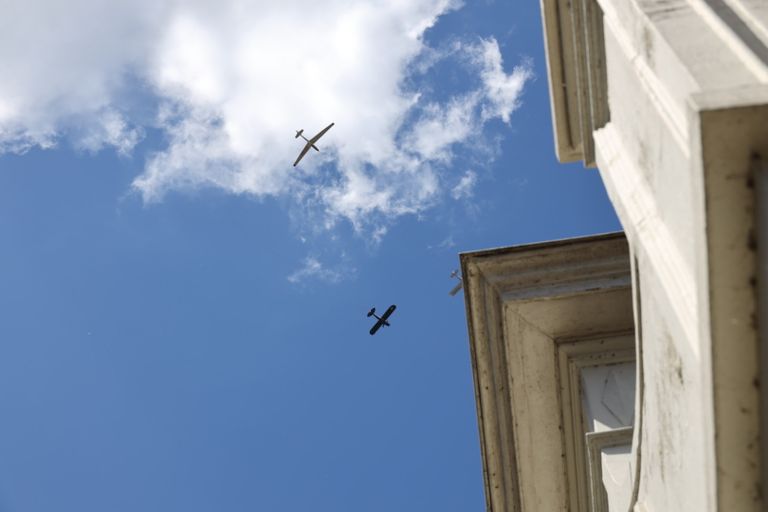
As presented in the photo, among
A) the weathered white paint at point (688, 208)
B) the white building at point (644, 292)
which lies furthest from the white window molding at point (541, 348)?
the weathered white paint at point (688, 208)

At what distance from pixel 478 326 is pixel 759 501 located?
7.83m

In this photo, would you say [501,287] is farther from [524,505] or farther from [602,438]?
[524,505]

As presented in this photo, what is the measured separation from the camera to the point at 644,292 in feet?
28.7

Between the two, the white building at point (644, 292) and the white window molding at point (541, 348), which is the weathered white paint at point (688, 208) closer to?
the white building at point (644, 292)

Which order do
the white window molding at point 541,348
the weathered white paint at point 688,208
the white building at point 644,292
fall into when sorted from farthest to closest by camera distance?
the white window molding at point 541,348, the white building at point 644,292, the weathered white paint at point 688,208

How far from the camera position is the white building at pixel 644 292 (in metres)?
5.81

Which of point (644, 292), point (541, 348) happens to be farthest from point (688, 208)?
point (541, 348)

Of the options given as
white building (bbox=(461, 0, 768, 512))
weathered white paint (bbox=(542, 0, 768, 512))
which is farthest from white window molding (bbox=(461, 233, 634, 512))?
weathered white paint (bbox=(542, 0, 768, 512))

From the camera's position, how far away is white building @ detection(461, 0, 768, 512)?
229 inches

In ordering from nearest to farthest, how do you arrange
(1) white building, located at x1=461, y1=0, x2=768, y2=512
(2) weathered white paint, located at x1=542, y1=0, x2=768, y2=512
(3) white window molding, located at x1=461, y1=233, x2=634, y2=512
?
(2) weathered white paint, located at x1=542, y1=0, x2=768, y2=512 → (1) white building, located at x1=461, y1=0, x2=768, y2=512 → (3) white window molding, located at x1=461, y1=233, x2=634, y2=512

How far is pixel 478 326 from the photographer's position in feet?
45.6

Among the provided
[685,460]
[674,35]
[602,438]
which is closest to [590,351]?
[602,438]

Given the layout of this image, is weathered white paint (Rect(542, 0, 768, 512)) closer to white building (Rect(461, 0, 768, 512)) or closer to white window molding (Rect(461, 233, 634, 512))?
white building (Rect(461, 0, 768, 512))

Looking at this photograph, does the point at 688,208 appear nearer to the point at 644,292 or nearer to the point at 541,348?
the point at 644,292
